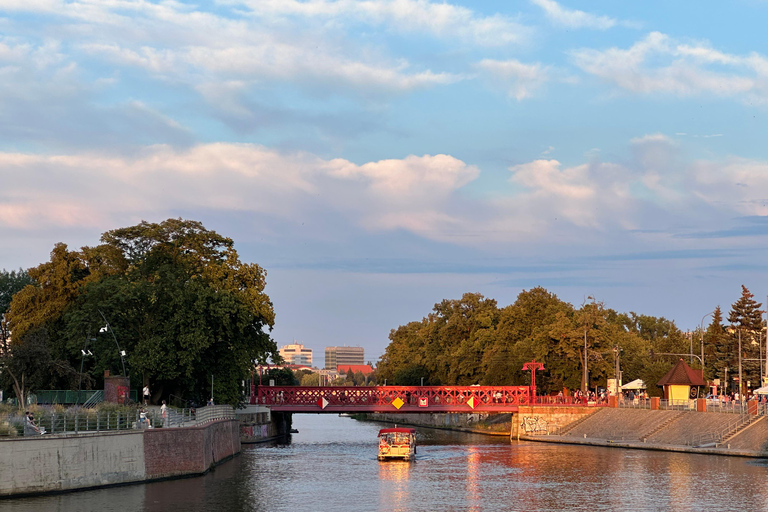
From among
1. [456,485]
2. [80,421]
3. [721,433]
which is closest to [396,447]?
[456,485]

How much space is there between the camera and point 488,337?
128 m

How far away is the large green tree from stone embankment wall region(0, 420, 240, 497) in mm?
10864

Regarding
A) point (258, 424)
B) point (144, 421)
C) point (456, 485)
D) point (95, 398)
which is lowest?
point (258, 424)

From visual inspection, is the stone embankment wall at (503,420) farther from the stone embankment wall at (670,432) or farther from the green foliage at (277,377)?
the green foliage at (277,377)

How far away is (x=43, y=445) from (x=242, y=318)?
92.7 feet

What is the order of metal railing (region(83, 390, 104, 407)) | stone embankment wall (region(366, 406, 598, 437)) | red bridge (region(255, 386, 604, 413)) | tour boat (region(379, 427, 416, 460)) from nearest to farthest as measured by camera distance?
metal railing (region(83, 390, 104, 407)), tour boat (region(379, 427, 416, 460)), red bridge (region(255, 386, 604, 413)), stone embankment wall (region(366, 406, 598, 437))

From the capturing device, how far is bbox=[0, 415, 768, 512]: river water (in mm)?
45750

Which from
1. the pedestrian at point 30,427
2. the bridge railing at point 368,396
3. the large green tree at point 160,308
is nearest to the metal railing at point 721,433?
the bridge railing at point 368,396

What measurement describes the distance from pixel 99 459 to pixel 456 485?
1969 centimetres

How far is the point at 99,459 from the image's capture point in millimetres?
50250

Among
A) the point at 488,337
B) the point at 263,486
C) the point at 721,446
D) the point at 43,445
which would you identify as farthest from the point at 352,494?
the point at 488,337

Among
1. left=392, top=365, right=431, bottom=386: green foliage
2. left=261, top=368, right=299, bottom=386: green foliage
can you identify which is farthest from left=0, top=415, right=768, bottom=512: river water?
left=261, top=368, right=299, bottom=386: green foliage

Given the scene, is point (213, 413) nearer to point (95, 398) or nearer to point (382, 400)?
point (95, 398)

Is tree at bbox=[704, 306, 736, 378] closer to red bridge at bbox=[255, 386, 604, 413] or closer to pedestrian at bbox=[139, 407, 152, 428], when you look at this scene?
red bridge at bbox=[255, 386, 604, 413]
